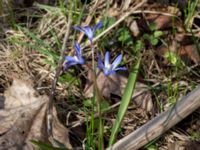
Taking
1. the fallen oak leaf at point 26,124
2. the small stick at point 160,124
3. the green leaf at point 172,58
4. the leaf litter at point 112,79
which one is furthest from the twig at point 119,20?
the small stick at point 160,124

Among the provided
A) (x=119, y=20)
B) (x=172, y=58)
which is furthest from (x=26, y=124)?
(x=172, y=58)

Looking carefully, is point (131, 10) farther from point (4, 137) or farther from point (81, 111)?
point (4, 137)

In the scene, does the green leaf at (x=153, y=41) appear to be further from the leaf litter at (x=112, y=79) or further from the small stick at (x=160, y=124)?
the small stick at (x=160, y=124)

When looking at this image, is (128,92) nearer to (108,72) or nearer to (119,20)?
(108,72)

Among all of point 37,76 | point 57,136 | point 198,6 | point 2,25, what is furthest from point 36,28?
point 198,6

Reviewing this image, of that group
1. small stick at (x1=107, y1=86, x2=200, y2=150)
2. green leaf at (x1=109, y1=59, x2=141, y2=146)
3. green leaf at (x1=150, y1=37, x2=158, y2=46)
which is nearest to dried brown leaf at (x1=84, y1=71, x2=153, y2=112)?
small stick at (x1=107, y1=86, x2=200, y2=150)

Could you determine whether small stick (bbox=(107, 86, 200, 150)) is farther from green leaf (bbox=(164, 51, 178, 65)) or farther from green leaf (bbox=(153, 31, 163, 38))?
green leaf (bbox=(153, 31, 163, 38))
